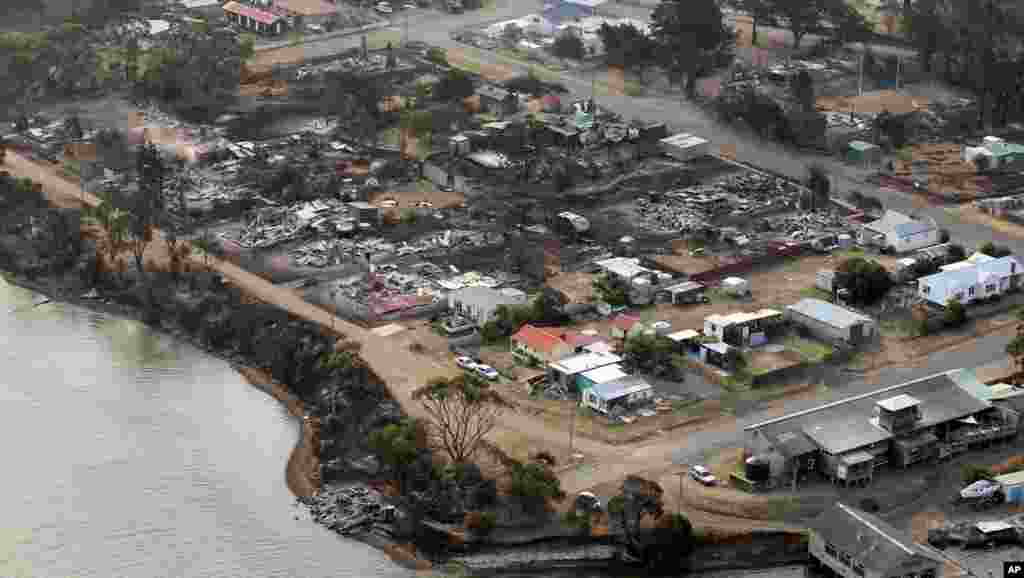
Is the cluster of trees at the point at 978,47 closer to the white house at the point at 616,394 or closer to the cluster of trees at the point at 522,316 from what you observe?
the cluster of trees at the point at 522,316

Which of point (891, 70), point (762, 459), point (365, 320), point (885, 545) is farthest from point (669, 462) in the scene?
point (891, 70)

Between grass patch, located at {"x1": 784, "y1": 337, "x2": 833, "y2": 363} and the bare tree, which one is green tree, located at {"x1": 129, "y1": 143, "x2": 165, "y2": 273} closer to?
the bare tree

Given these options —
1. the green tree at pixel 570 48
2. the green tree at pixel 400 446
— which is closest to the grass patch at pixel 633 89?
the green tree at pixel 570 48

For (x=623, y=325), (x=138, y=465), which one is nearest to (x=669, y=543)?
(x=623, y=325)

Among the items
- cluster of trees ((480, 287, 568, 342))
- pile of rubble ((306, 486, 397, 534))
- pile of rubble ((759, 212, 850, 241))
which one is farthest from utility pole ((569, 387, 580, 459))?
pile of rubble ((759, 212, 850, 241))

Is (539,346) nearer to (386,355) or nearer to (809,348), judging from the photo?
(386,355)
